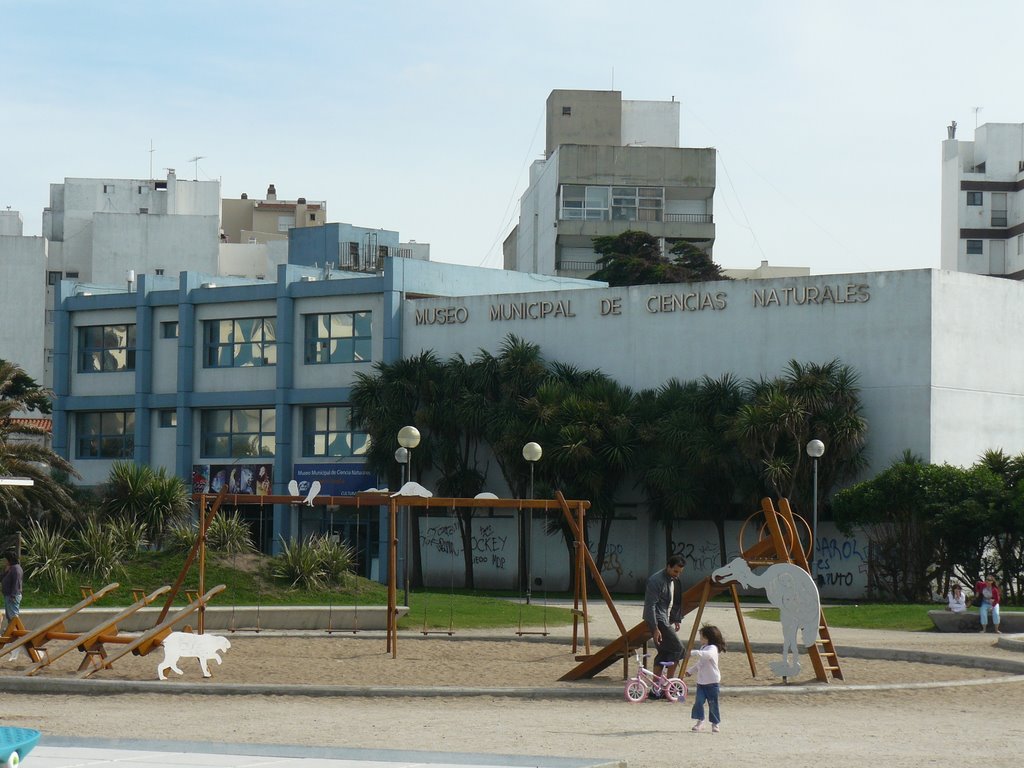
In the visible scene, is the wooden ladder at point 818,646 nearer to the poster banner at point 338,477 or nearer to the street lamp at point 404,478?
the street lamp at point 404,478

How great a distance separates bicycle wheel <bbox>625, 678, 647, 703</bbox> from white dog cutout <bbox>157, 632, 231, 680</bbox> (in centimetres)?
518

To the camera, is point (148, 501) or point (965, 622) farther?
point (148, 501)

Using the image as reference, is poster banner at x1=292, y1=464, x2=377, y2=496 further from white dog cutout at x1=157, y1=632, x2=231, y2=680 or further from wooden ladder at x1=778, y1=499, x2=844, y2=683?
wooden ladder at x1=778, y1=499, x2=844, y2=683

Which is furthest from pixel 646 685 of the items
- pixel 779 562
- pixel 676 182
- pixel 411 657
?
pixel 676 182

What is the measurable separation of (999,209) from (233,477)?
56473 millimetres

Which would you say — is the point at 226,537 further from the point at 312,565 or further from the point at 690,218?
the point at 690,218

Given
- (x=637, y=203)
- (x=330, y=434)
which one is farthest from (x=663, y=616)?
(x=637, y=203)

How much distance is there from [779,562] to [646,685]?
2.51m

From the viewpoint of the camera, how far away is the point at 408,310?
52844 millimetres

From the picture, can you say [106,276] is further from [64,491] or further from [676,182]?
[64,491]

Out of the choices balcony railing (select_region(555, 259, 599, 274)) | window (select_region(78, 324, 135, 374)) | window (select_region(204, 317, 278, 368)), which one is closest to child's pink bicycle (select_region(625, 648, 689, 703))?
window (select_region(204, 317, 278, 368))

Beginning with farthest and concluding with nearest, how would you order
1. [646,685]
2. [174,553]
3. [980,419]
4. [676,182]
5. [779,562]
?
[676,182] → [980,419] → [174,553] → [779,562] → [646,685]

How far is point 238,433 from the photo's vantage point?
182 feet

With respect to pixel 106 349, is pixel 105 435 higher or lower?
lower
